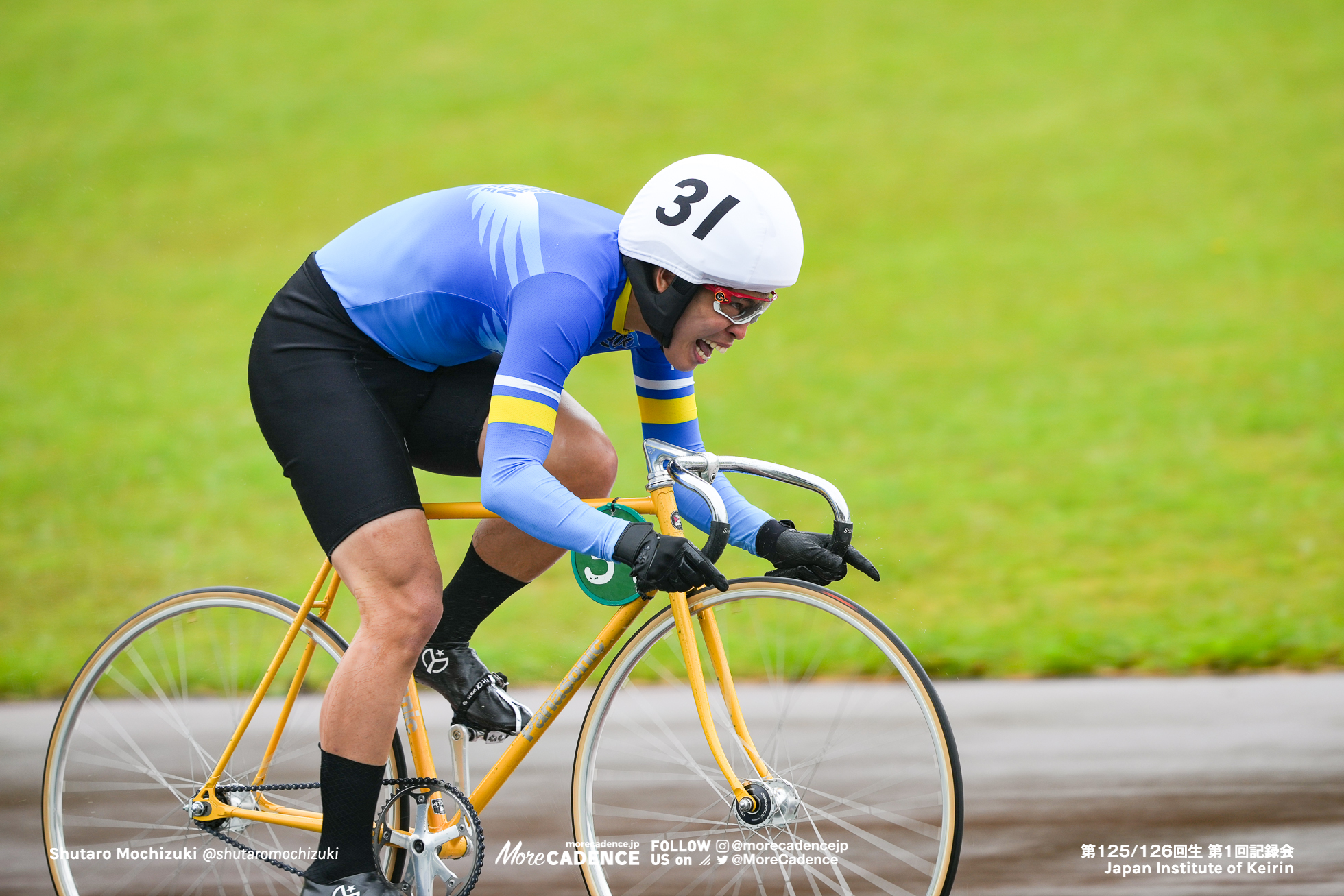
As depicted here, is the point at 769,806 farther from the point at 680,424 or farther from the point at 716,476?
the point at 680,424

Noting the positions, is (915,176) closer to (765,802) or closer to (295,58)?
(295,58)

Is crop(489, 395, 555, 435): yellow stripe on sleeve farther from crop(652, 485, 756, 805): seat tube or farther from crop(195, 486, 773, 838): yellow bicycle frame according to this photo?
crop(652, 485, 756, 805): seat tube

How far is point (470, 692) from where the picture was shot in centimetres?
308

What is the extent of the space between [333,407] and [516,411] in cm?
51

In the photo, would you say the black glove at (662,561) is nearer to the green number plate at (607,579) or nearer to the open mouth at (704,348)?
the green number plate at (607,579)

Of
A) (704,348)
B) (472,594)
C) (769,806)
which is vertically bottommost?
(769,806)

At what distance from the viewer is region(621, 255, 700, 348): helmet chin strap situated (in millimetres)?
2629

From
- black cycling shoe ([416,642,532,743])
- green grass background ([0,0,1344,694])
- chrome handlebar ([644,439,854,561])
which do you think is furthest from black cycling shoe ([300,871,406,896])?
green grass background ([0,0,1344,694])

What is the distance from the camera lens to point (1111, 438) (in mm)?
8078

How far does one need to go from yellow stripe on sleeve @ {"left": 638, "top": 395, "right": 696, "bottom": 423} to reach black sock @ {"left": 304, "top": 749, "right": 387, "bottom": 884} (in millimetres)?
1060

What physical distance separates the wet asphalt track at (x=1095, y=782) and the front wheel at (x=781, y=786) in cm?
26

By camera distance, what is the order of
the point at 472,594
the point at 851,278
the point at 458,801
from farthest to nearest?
1. the point at 851,278
2. the point at 472,594
3. the point at 458,801

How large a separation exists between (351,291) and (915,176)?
13.1 metres

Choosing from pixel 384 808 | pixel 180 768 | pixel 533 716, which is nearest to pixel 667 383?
pixel 533 716
